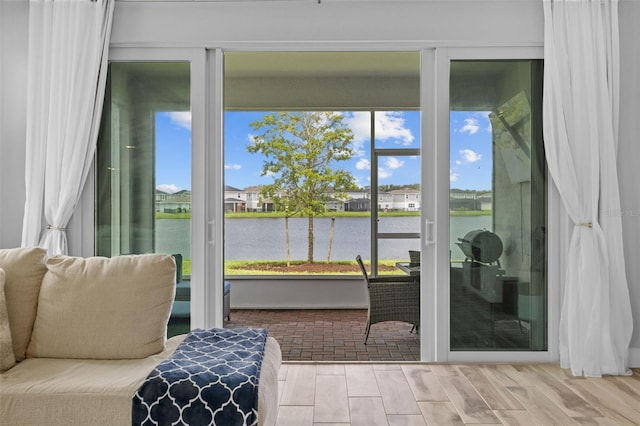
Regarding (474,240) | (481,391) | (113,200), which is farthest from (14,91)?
(481,391)

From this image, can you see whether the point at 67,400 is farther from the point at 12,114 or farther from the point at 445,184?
the point at 445,184

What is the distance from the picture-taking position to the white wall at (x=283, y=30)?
3662 mm

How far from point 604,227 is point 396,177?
345 centimetres

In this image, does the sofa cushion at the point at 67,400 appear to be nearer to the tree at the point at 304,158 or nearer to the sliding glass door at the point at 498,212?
the sliding glass door at the point at 498,212

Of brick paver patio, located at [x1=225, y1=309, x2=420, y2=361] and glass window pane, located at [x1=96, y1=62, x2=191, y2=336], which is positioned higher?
glass window pane, located at [x1=96, y1=62, x2=191, y2=336]

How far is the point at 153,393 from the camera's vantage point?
1928 mm

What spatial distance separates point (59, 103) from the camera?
11.7 feet

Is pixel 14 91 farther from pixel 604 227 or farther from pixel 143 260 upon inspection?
pixel 604 227

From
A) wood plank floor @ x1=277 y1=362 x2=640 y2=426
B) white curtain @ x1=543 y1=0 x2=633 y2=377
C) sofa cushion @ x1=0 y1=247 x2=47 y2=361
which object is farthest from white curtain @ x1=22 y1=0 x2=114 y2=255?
white curtain @ x1=543 y1=0 x2=633 y2=377

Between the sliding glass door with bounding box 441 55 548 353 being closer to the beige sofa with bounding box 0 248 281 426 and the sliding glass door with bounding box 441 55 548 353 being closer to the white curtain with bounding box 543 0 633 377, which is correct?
the white curtain with bounding box 543 0 633 377

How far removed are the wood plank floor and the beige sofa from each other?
27.1 inches

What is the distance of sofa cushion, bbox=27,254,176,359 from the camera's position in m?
2.34

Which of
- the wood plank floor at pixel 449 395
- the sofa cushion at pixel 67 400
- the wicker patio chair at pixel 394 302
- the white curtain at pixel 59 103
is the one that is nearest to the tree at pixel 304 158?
the wicker patio chair at pixel 394 302

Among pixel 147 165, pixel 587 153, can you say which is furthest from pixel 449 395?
pixel 147 165
